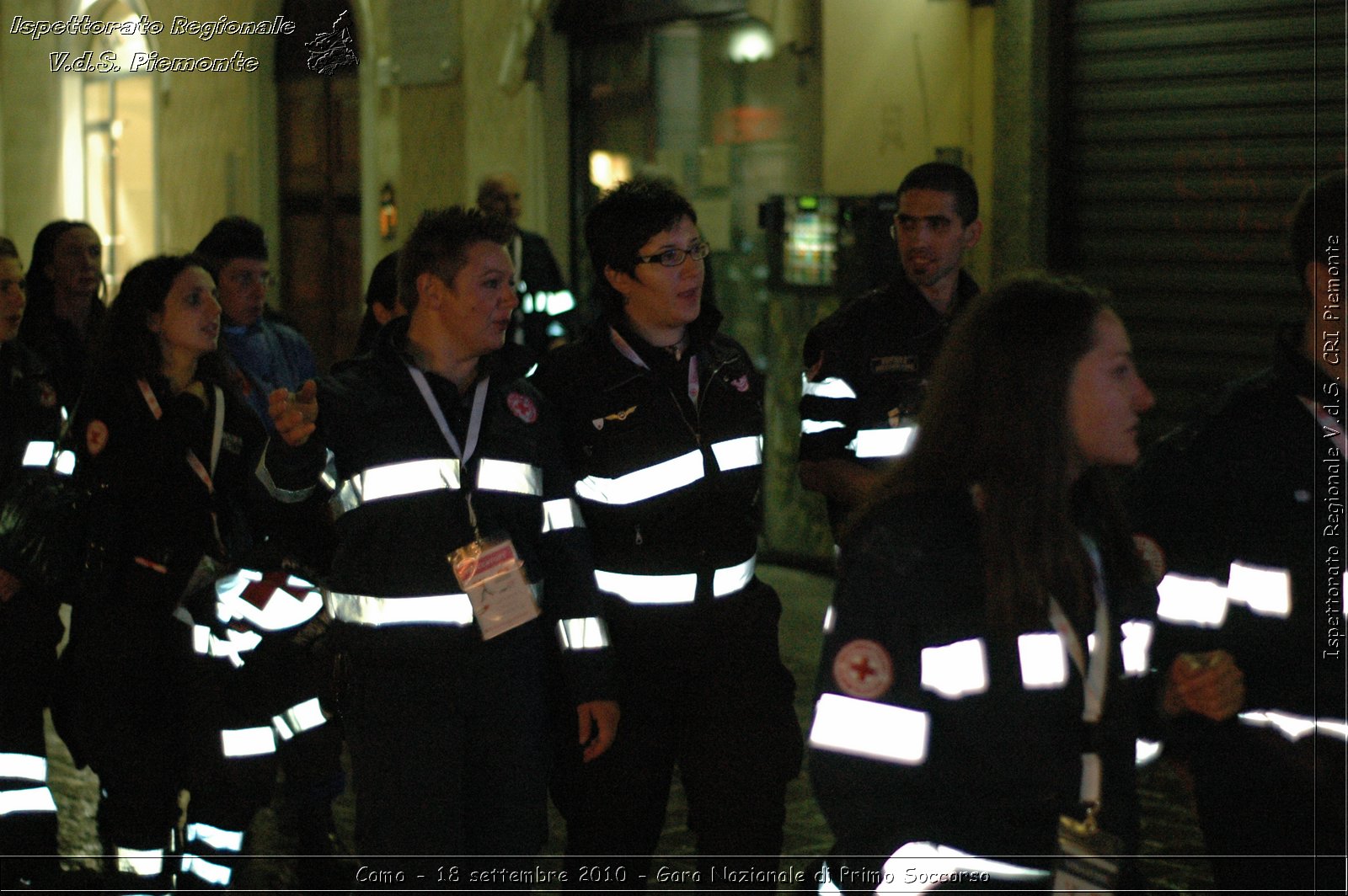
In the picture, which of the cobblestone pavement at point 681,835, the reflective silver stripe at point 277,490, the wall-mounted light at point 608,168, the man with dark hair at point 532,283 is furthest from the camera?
the wall-mounted light at point 608,168

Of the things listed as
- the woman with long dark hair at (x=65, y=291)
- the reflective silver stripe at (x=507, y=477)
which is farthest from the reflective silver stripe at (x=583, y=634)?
the woman with long dark hair at (x=65, y=291)

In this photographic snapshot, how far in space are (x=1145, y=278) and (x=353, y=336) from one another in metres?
8.68

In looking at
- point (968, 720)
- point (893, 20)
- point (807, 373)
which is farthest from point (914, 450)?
point (893, 20)

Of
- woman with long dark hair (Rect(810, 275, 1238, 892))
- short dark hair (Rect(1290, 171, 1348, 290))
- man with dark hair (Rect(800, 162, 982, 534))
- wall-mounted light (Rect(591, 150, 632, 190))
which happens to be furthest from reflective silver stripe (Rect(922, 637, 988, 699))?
wall-mounted light (Rect(591, 150, 632, 190))

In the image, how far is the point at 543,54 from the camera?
1277cm

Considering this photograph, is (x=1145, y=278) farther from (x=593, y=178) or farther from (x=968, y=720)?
(x=968, y=720)

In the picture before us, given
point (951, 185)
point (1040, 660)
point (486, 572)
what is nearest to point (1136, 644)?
point (1040, 660)

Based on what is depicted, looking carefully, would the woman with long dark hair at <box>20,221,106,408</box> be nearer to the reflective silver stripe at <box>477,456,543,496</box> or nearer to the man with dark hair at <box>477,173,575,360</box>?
the man with dark hair at <box>477,173,575,360</box>

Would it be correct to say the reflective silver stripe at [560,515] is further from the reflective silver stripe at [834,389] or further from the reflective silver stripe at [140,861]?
the reflective silver stripe at [140,861]

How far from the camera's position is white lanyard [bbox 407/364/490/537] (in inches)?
169

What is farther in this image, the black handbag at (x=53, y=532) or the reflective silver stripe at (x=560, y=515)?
the black handbag at (x=53, y=532)

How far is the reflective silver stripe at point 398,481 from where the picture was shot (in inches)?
167

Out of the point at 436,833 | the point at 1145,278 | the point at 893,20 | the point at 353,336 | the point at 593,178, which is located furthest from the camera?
the point at 353,336

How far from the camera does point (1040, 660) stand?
2906mm
